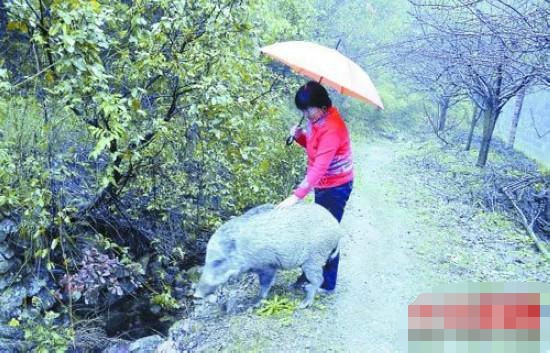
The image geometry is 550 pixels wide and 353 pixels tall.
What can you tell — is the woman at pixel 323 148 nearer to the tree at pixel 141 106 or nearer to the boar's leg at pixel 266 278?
the boar's leg at pixel 266 278

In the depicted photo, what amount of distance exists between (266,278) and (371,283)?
1488 millimetres

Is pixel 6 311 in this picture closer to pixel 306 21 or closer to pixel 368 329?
pixel 368 329

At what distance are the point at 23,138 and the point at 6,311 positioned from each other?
1.75 m

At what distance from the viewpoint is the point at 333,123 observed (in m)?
4.07

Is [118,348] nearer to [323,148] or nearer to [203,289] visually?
[203,289]

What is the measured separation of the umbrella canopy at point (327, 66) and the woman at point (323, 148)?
176mm

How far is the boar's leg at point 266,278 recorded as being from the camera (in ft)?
13.9

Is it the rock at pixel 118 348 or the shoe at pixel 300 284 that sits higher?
the shoe at pixel 300 284

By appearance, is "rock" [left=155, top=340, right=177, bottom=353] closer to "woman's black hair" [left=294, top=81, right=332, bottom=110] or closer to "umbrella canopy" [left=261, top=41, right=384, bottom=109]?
"woman's black hair" [left=294, top=81, right=332, bottom=110]

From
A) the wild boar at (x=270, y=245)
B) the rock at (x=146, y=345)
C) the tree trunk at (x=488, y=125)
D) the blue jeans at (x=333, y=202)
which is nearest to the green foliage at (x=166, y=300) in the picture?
the rock at (x=146, y=345)

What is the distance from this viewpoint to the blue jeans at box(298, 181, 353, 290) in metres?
4.44

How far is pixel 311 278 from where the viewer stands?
4.28 meters

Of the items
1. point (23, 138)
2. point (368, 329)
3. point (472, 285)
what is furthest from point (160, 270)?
point (472, 285)

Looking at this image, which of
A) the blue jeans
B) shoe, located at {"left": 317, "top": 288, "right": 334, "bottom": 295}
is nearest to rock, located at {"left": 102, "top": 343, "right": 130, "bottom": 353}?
shoe, located at {"left": 317, "top": 288, "right": 334, "bottom": 295}
